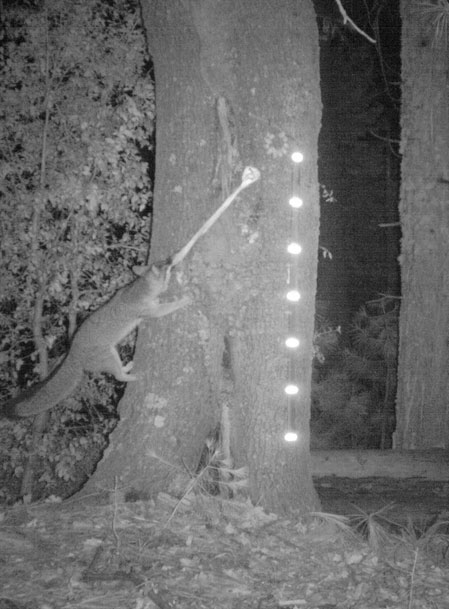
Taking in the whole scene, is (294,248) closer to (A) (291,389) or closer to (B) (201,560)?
(A) (291,389)

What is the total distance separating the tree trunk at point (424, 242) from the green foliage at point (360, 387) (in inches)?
57.5

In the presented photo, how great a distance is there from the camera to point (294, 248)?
13.1 ft

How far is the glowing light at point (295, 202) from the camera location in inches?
157

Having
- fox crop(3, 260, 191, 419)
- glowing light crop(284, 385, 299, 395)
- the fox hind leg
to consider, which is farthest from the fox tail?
glowing light crop(284, 385, 299, 395)

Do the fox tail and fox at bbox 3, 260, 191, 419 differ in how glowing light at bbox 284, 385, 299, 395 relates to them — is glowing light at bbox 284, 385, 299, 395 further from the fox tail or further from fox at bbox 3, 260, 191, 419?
the fox tail

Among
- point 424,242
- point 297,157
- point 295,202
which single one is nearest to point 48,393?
point 295,202

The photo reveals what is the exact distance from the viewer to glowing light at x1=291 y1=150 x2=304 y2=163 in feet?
13.0

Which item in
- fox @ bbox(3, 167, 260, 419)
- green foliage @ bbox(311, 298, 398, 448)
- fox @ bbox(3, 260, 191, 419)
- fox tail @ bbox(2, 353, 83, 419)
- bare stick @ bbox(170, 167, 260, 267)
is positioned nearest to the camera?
bare stick @ bbox(170, 167, 260, 267)

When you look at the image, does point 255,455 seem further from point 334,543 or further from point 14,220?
point 14,220

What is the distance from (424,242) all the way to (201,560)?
5.10m

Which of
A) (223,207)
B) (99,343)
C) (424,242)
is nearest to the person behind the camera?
(223,207)

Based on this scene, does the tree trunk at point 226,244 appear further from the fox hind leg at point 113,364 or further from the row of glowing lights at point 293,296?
the fox hind leg at point 113,364

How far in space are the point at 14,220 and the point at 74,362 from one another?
1350 millimetres

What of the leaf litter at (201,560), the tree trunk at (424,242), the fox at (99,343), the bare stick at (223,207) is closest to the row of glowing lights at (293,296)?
the bare stick at (223,207)
